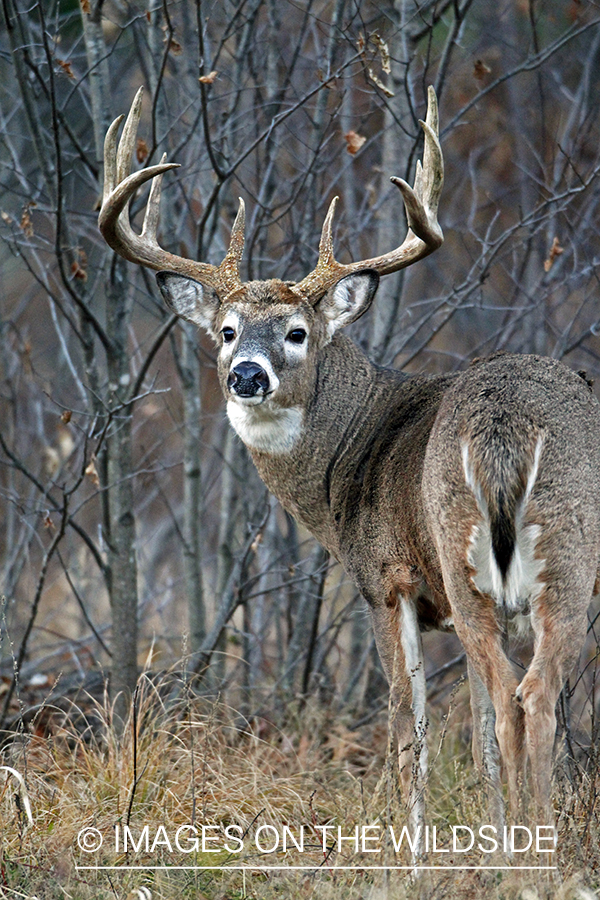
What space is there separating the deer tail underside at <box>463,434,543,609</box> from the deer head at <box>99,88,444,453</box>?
137cm

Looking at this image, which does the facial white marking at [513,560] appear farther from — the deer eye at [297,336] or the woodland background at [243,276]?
the deer eye at [297,336]

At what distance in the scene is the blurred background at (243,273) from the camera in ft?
20.1

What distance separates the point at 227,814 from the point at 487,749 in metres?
1.32

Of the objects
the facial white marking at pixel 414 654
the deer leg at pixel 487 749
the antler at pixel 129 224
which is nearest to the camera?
the deer leg at pixel 487 749

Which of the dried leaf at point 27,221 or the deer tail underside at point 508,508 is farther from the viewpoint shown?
the dried leaf at point 27,221

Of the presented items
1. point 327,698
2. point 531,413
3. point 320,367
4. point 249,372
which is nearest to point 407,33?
point 320,367

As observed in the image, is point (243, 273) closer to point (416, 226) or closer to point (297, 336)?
point (297, 336)

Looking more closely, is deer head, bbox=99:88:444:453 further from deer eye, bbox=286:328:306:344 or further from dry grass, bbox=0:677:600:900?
dry grass, bbox=0:677:600:900

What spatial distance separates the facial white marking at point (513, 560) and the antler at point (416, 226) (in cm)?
150

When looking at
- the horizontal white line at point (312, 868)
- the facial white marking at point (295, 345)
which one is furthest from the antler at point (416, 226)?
the horizontal white line at point (312, 868)

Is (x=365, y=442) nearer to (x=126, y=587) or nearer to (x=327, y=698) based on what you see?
(x=126, y=587)

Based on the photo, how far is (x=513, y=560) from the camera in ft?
13.5

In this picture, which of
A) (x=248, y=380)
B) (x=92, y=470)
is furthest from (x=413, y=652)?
(x=92, y=470)

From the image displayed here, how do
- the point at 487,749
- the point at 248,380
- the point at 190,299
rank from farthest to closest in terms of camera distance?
the point at 190,299 → the point at 248,380 → the point at 487,749
